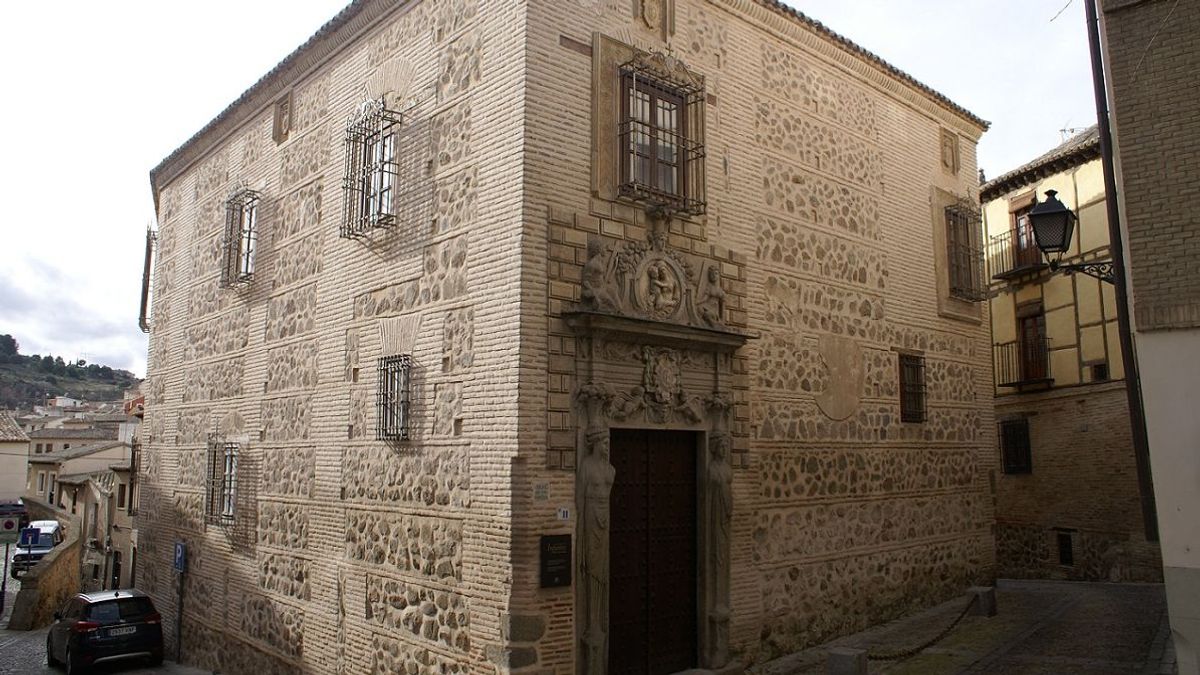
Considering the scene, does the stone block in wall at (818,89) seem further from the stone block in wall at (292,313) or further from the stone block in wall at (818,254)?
the stone block in wall at (292,313)

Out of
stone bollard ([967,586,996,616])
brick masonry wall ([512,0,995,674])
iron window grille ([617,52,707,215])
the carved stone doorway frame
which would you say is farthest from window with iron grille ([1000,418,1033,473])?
iron window grille ([617,52,707,215])

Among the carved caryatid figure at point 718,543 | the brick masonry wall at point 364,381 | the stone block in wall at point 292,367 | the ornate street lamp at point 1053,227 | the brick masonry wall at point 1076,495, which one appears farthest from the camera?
the brick masonry wall at point 1076,495

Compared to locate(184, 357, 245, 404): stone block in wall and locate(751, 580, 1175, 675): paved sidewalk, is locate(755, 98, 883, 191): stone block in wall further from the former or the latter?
locate(184, 357, 245, 404): stone block in wall

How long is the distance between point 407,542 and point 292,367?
4.14 meters

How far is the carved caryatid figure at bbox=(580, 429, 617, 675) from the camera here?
8.37 meters

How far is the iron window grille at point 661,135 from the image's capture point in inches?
374

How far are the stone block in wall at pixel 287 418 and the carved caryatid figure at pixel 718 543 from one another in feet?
18.2

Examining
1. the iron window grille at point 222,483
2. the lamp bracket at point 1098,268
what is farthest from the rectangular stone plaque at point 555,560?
the iron window grille at point 222,483

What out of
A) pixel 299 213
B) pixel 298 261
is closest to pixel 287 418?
pixel 298 261

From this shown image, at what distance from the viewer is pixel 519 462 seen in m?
8.21

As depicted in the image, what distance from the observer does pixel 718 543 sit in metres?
9.80

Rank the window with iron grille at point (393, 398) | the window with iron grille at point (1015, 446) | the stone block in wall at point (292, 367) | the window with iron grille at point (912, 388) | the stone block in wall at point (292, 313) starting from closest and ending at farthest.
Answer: the window with iron grille at point (393, 398), the stone block in wall at point (292, 367), the stone block in wall at point (292, 313), the window with iron grille at point (912, 388), the window with iron grille at point (1015, 446)

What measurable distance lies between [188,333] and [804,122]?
38.7 feet

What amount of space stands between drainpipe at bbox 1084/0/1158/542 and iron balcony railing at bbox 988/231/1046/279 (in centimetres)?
985
